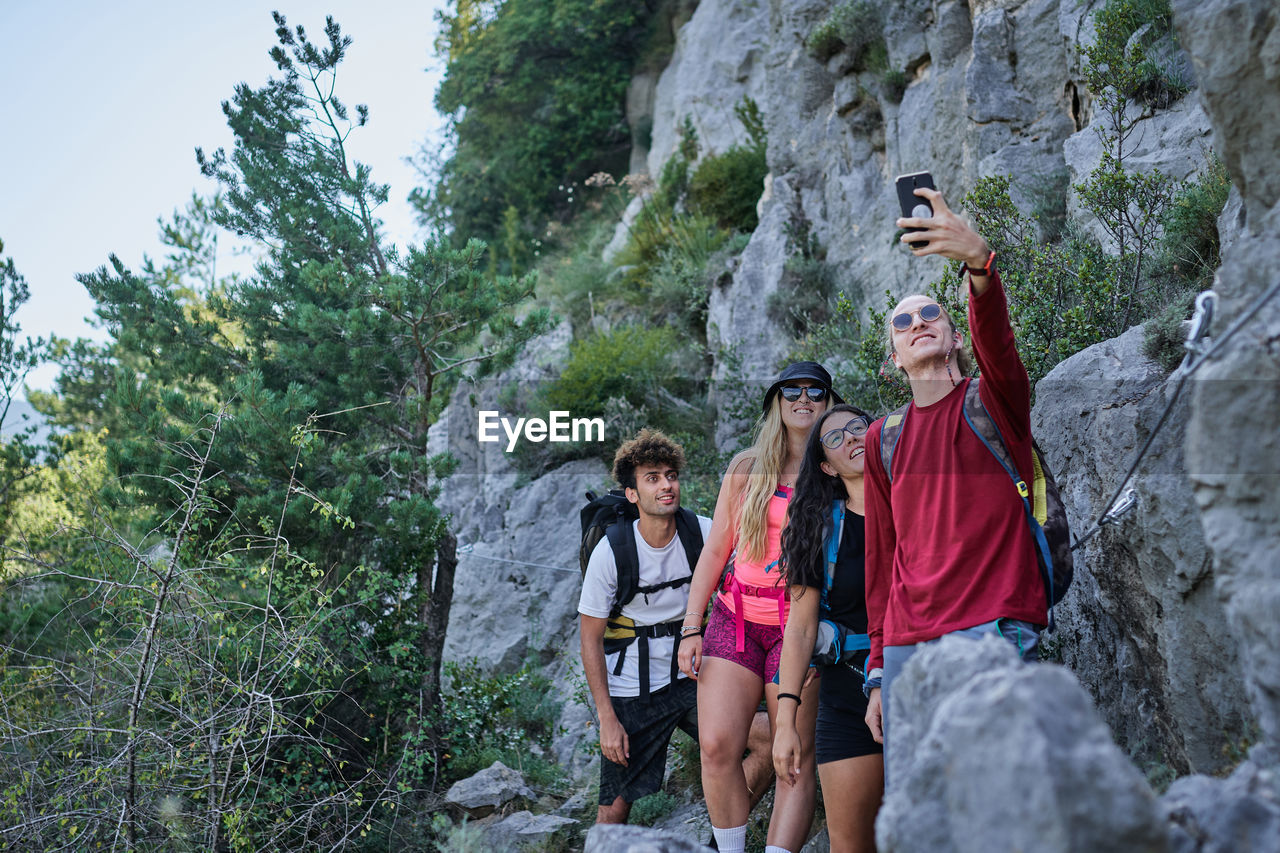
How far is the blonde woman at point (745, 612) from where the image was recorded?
12.1 ft

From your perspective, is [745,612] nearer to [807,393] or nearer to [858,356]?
[807,393]

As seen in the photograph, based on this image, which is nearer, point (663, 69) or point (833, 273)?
point (833, 273)

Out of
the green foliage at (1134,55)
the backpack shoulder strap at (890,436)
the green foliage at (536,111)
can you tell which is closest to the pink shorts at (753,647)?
the backpack shoulder strap at (890,436)

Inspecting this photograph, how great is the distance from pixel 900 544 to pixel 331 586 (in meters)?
5.16

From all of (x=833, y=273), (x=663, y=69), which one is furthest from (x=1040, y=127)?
(x=663, y=69)

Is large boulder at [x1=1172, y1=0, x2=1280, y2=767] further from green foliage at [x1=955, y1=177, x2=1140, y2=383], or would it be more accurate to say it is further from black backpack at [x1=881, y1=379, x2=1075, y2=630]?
green foliage at [x1=955, y1=177, x2=1140, y2=383]

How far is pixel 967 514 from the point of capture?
8.90 feet

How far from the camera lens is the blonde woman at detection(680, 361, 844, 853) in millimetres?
3689

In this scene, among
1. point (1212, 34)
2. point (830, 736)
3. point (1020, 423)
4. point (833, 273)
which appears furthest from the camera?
point (833, 273)

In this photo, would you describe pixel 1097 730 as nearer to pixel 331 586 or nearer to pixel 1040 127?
pixel 331 586

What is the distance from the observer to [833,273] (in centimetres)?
984

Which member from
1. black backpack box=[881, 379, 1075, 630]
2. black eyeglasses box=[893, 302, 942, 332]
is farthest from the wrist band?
black backpack box=[881, 379, 1075, 630]

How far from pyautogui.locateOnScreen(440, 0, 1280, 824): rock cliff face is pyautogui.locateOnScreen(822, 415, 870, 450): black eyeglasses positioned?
90 centimetres

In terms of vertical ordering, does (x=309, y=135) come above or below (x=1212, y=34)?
above
